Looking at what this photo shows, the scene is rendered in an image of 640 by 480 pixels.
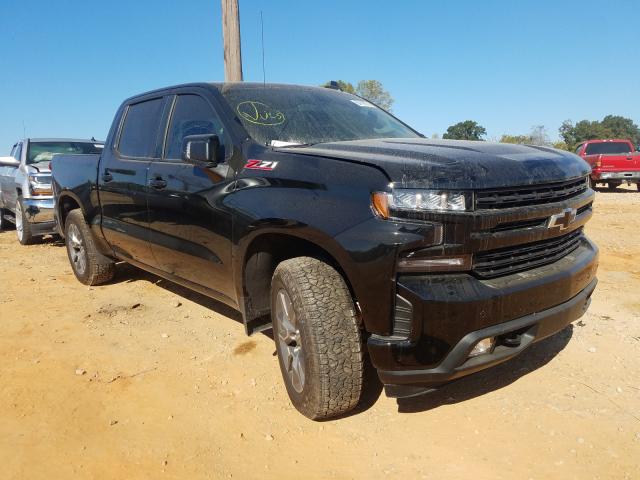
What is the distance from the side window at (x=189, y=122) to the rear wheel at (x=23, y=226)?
518 centimetres

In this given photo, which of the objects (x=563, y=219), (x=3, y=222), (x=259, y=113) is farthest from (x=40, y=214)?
(x=563, y=219)

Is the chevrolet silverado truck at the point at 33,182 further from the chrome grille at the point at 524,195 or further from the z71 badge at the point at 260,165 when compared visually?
the chrome grille at the point at 524,195

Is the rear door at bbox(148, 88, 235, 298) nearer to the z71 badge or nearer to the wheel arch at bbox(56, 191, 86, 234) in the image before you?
the z71 badge

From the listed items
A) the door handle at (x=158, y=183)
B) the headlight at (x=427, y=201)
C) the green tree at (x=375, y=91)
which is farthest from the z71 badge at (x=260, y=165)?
the green tree at (x=375, y=91)

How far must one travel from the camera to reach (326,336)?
97.9 inches

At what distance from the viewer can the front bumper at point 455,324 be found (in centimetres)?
218

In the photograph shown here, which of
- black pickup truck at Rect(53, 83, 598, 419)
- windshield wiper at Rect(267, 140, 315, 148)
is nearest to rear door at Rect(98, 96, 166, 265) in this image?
black pickup truck at Rect(53, 83, 598, 419)

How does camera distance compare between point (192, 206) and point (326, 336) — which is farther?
point (192, 206)

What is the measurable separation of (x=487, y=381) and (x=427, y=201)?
56.8 inches

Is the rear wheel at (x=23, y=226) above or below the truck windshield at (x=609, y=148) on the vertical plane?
below

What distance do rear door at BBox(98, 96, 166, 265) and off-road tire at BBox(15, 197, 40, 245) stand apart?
3.97 m

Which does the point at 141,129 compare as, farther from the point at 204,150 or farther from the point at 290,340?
the point at 290,340

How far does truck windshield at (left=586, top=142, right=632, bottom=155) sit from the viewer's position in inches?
634

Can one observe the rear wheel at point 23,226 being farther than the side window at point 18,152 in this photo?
No
